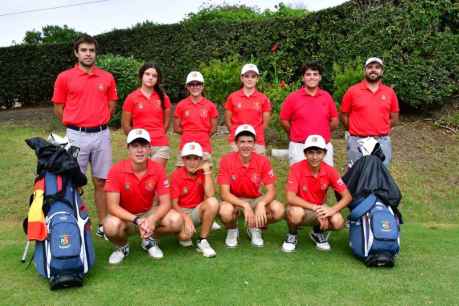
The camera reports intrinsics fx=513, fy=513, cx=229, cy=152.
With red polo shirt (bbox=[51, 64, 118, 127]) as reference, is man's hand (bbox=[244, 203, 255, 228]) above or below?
below

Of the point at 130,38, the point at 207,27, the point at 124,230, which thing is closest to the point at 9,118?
the point at 130,38

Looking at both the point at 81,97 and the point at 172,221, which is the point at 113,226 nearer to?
the point at 172,221

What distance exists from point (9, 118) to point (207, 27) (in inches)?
225

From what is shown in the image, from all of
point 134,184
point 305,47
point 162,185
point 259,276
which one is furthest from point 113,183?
point 305,47

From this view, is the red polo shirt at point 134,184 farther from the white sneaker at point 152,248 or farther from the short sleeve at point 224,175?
the short sleeve at point 224,175

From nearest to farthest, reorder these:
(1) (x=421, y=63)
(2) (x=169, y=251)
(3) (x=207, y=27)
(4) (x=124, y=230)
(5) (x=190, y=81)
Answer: (4) (x=124, y=230) → (2) (x=169, y=251) → (5) (x=190, y=81) → (1) (x=421, y=63) → (3) (x=207, y=27)

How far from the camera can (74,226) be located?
4.41m

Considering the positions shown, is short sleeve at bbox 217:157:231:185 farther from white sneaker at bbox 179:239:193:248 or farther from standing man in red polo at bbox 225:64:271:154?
white sneaker at bbox 179:239:193:248

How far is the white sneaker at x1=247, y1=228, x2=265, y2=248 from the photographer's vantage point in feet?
17.8

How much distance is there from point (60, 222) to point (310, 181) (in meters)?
2.48

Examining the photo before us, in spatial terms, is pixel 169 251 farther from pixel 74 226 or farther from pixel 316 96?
pixel 316 96

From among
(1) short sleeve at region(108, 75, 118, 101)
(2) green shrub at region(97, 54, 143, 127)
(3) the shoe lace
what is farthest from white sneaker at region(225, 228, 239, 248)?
(2) green shrub at region(97, 54, 143, 127)

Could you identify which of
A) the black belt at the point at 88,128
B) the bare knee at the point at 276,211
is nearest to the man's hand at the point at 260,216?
the bare knee at the point at 276,211

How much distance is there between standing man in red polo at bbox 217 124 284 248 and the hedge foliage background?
4977 millimetres
